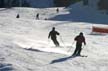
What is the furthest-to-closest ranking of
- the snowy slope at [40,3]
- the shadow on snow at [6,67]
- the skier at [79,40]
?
the snowy slope at [40,3] → the skier at [79,40] → the shadow on snow at [6,67]

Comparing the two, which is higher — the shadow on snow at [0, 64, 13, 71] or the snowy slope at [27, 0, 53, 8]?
the shadow on snow at [0, 64, 13, 71]

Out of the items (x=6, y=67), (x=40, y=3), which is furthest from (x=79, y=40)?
(x=40, y=3)

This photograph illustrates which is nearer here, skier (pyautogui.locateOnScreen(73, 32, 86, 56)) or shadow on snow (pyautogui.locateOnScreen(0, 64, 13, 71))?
shadow on snow (pyautogui.locateOnScreen(0, 64, 13, 71))

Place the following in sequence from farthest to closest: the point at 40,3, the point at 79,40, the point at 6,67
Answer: the point at 40,3
the point at 79,40
the point at 6,67

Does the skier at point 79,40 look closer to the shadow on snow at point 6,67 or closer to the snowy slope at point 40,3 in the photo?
the shadow on snow at point 6,67

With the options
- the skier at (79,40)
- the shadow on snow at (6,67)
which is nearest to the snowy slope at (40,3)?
the skier at (79,40)

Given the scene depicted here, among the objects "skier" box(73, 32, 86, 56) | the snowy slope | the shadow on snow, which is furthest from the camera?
the snowy slope

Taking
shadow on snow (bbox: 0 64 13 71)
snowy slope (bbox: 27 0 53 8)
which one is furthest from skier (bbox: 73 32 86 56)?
snowy slope (bbox: 27 0 53 8)

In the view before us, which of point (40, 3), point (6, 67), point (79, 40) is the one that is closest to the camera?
point (6, 67)

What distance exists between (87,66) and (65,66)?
4.50ft

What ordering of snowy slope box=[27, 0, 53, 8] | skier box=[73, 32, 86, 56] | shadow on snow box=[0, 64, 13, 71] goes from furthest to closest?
snowy slope box=[27, 0, 53, 8], skier box=[73, 32, 86, 56], shadow on snow box=[0, 64, 13, 71]

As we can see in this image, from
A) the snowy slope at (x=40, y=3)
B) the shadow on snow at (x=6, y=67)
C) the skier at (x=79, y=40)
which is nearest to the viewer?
the shadow on snow at (x=6, y=67)

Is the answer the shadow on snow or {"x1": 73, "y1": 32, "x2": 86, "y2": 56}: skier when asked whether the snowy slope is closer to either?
{"x1": 73, "y1": 32, "x2": 86, "y2": 56}: skier

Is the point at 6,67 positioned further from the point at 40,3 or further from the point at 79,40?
the point at 40,3
